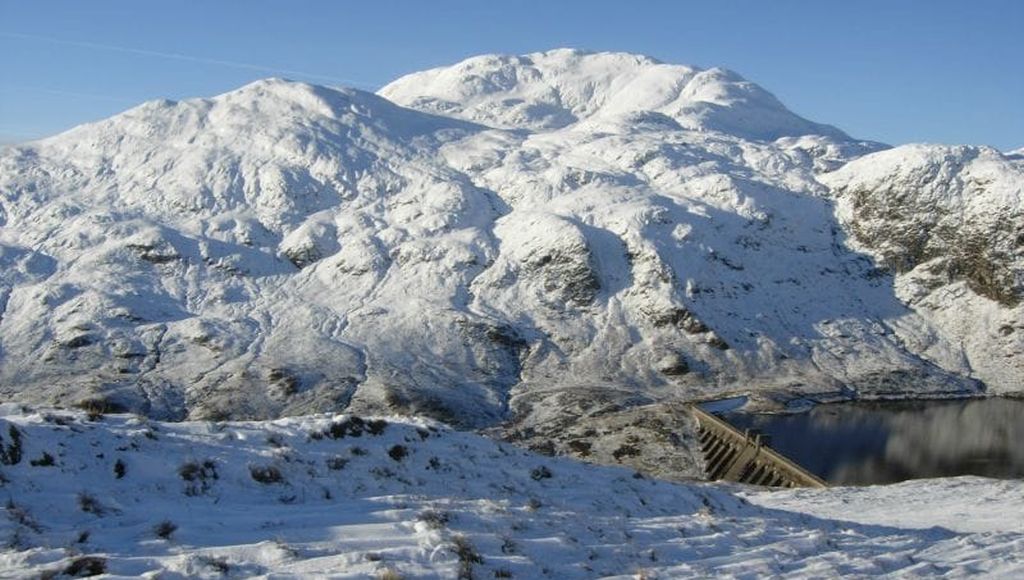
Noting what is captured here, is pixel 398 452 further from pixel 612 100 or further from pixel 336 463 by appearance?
pixel 612 100

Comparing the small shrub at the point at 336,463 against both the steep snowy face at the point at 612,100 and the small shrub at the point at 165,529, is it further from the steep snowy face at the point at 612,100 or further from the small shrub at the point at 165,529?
the steep snowy face at the point at 612,100

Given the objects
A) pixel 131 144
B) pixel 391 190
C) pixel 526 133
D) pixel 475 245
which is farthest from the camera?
pixel 526 133

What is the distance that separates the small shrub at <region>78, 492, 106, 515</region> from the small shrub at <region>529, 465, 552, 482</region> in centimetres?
871

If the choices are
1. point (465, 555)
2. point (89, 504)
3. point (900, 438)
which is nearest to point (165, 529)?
point (89, 504)

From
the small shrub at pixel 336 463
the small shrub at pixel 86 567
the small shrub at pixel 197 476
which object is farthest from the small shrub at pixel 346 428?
the small shrub at pixel 86 567

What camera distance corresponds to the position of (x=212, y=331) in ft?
285

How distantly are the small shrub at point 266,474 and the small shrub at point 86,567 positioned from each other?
4.60 m

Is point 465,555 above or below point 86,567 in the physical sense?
below

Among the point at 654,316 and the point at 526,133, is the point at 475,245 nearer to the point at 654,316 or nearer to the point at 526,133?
the point at 654,316

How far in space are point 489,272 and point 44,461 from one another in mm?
87509

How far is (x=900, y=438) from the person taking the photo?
65.4 m

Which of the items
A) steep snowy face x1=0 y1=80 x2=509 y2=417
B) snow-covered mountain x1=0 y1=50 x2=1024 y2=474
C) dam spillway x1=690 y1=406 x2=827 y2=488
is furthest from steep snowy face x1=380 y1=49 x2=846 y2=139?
dam spillway x1=690 y1=406 x2=827 y2=488

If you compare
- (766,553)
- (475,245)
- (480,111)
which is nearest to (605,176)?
(475,245)

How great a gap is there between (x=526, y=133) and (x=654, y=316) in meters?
70.0
